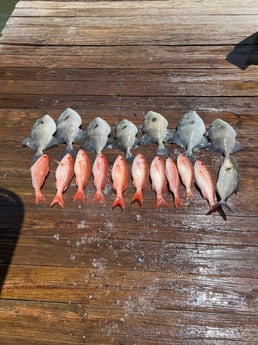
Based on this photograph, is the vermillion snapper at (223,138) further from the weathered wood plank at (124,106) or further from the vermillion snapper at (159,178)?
the vermillion snapper at (159,178)

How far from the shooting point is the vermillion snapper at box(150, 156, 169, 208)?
303 centimetres

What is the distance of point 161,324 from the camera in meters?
2.46

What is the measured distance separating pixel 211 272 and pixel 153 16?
3.36 metres

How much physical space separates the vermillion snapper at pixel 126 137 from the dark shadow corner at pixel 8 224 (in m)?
0.94

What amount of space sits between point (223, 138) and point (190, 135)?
0.88 feet

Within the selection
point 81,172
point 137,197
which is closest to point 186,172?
point 137,197

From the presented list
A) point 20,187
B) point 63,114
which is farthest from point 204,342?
point 63,114

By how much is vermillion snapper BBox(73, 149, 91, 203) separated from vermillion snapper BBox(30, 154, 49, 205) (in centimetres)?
24

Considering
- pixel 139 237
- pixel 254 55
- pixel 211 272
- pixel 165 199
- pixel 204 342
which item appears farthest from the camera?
pixel 254 55

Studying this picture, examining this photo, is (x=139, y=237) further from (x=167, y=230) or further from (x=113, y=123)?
(x=113, y=123)

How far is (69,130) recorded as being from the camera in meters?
3.53

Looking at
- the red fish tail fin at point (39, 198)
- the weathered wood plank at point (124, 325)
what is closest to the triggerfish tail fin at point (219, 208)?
the weathered wood plank at point (124, 325)

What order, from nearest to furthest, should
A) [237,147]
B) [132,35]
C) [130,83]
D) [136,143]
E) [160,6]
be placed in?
[237,147]
[136,143]
[130,83]
[132,35]
[160,6]

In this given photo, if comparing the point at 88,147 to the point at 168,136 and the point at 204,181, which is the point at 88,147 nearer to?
the point at 168,136
